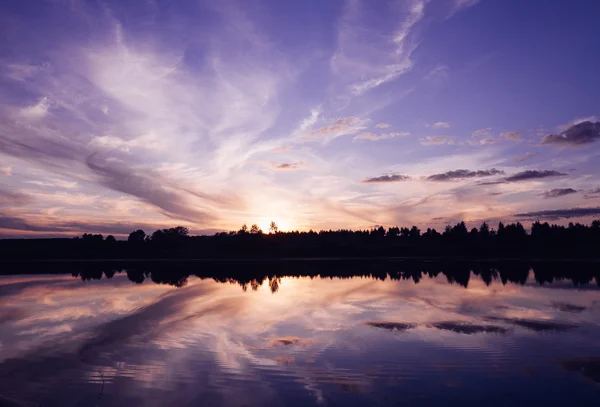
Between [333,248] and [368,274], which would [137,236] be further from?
[368,274]

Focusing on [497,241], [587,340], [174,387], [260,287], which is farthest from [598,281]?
[497,241]

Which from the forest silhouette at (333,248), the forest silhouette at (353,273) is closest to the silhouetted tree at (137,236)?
the forest silhouette at (333,248)

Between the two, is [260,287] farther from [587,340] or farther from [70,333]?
[587,340]

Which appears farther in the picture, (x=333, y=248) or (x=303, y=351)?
(x=333, y=248)

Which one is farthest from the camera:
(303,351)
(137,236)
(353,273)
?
(137,236)

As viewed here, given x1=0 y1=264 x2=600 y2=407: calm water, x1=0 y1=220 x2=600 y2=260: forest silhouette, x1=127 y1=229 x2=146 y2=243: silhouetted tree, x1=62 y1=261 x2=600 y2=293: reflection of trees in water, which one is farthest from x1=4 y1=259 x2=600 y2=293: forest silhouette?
x1=127 y1=229 x2=146 y2=243: silhouetted tree

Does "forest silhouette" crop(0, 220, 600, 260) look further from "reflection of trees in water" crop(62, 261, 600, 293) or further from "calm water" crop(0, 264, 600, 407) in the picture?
"calm water" crop(0, 264, 600, 407)

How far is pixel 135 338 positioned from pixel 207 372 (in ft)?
21.5

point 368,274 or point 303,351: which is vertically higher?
point 368,274

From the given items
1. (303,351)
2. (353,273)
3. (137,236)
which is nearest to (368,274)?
(353,273)

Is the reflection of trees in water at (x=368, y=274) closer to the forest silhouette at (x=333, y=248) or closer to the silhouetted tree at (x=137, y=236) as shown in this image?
the forest silhouette at (x=333, y=248)

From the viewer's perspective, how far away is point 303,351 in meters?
15.1

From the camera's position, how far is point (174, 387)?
37.7 feet

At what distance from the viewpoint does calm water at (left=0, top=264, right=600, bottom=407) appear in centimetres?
1087
